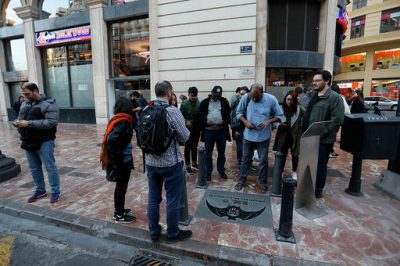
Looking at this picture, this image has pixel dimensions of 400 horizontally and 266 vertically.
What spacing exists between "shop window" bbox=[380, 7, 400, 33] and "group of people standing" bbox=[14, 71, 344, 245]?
2941 centimetres

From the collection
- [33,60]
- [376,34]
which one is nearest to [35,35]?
[33,60]

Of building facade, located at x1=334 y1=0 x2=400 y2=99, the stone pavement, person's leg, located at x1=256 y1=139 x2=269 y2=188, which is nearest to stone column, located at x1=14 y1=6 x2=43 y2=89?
the stone pavement

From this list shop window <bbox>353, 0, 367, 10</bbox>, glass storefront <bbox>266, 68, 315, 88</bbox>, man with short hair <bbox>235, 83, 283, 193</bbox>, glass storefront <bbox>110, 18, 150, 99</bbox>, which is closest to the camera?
man with short hair <bbox>235, 83, 283, 193</bbox>

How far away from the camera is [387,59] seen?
26.8 metres

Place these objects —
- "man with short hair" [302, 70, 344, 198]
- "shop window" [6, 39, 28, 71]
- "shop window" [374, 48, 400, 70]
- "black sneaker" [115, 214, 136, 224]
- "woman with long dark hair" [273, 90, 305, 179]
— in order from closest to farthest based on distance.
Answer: "black sneaker" [115, 214, 136, 224] → "man with short hair" [302, 70, 344, 198] → "woman with long dark hair" [273, 90, 305, 179] → "shop window" [6, 39, 28, 71] → "shop window" [374, 48, 400, 70]

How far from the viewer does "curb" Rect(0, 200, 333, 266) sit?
→ 8.80 feet

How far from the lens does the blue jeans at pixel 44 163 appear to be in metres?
3.97

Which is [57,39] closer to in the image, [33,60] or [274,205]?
[33,60]

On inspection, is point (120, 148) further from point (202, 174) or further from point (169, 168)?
point (202, 174)

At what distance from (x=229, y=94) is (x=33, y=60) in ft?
39.8

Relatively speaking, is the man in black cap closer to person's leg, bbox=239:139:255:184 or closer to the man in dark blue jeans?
person's leg, bbox=239:139:255:184

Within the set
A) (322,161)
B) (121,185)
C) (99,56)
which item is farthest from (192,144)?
(99,56)

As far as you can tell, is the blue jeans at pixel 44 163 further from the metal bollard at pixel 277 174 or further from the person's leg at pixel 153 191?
the metal bollard at pixel 277 174

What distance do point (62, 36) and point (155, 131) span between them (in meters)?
14.0
